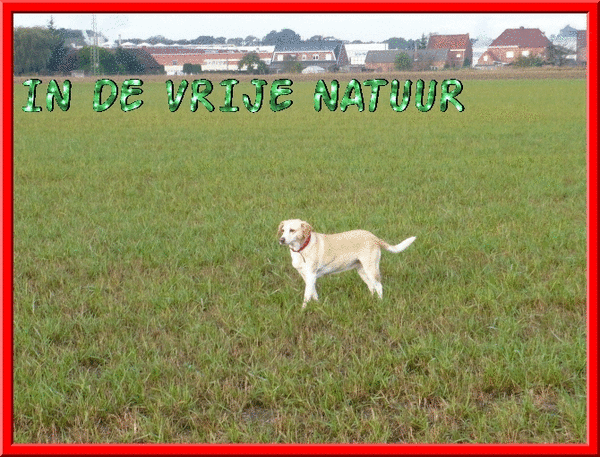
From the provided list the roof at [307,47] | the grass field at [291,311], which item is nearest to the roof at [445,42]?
the roof at [307,47]

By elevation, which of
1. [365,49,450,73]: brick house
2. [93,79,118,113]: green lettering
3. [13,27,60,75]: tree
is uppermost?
[13,27,60,75]: tree

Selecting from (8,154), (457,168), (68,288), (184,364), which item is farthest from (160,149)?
(8,154)

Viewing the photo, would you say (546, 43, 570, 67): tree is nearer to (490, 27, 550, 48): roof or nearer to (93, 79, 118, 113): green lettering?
(490, 27, 550, 48): roof

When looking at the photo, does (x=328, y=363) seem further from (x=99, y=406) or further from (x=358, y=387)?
(x=99, y=406)

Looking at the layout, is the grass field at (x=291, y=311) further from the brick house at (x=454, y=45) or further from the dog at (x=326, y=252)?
the brick house at (x=454, y=45)

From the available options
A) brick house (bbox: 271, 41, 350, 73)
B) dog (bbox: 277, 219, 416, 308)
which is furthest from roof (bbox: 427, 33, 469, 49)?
dog (bbox: 277, 219, 416, 308)

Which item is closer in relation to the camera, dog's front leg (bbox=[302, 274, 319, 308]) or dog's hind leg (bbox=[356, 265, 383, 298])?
dog's front leg (bbox=[302, 274, 319, 308])

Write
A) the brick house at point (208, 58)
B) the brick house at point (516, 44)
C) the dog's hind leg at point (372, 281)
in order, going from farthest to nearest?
the brick house at point (516, 44)
the brick house at point (208, 58)
the dog's hind leg at point (372, 281)
